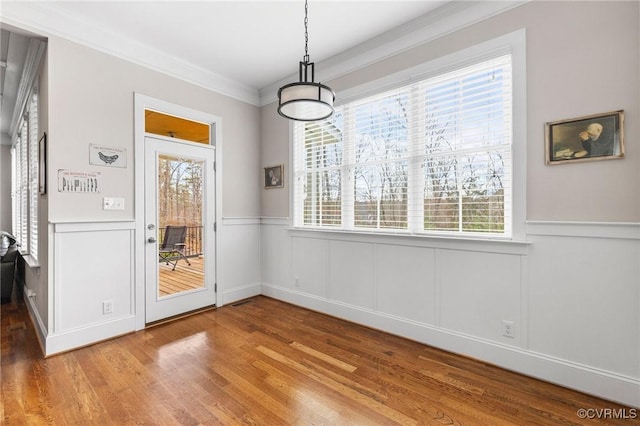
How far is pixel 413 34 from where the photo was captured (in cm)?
294

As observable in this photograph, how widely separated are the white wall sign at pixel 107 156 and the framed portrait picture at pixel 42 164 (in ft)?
1.23

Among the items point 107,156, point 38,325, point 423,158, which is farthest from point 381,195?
point 38,325

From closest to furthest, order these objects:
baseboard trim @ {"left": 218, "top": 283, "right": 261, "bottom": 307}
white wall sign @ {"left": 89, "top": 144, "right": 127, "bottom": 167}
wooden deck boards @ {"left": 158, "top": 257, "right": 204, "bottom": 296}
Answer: white wall sign @ {"left": 89, "top": 144, "right": 127, "bottom": 167} → wooden deck boards @ {"left": 158, "top": 257, "right": 204, "bottom": 296} → baseboard trim @ {"left": 218, "top": 283, "right": 261, "bottom": 307}

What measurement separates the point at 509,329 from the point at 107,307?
3.69m

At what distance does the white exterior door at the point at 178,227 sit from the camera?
11.2ft

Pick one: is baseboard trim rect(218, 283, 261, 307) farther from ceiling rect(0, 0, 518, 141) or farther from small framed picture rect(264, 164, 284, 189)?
ceiling rect(0, 0, 518, 141)

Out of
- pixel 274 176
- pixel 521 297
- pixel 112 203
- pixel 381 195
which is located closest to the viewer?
pixel 521 297

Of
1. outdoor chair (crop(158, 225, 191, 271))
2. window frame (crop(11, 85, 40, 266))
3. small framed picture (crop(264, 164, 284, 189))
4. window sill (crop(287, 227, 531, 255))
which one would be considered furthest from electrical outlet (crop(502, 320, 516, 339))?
window frame (crop(11, 85, 40, 266))

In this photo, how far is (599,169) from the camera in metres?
→ 2.06

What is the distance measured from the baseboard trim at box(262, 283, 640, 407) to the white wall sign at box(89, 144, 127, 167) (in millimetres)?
2803

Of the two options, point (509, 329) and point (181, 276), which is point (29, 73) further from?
point (509, 329)

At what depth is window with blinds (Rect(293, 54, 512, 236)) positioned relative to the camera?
2.54 meters

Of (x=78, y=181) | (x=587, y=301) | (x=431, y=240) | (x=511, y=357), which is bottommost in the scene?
(x=511, y=357)

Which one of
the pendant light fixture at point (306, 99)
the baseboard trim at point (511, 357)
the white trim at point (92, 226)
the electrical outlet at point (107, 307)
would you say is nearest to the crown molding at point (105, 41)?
the white trim at point (92, 226)
